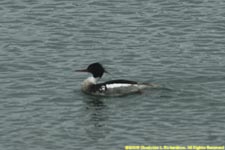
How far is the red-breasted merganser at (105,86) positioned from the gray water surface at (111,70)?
0.30 m

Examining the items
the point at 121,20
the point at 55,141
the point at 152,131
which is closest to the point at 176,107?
the point at 152,131

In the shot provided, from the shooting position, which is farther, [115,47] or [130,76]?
[115,47]

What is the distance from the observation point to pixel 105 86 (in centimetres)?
3116

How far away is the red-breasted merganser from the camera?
100.0 feet

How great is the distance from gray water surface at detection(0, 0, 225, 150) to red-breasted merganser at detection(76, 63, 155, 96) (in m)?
0.30

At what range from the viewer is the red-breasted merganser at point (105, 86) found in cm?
3047

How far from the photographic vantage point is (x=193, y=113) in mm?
27641

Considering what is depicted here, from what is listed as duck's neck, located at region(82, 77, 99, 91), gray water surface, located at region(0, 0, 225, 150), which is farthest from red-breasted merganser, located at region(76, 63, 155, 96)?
gray water surface, located at region(0, 0, 225, 150)

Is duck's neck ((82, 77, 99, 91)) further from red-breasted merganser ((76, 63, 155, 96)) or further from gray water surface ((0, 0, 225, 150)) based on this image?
gray water surface ((0, 0, 225, 150))

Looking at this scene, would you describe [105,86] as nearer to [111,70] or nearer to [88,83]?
[88,83]

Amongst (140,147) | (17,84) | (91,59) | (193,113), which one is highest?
(91,59)

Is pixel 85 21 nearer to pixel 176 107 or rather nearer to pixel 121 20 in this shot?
pixel 121 20

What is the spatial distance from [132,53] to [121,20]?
15.1 ft

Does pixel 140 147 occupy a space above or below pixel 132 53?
below
